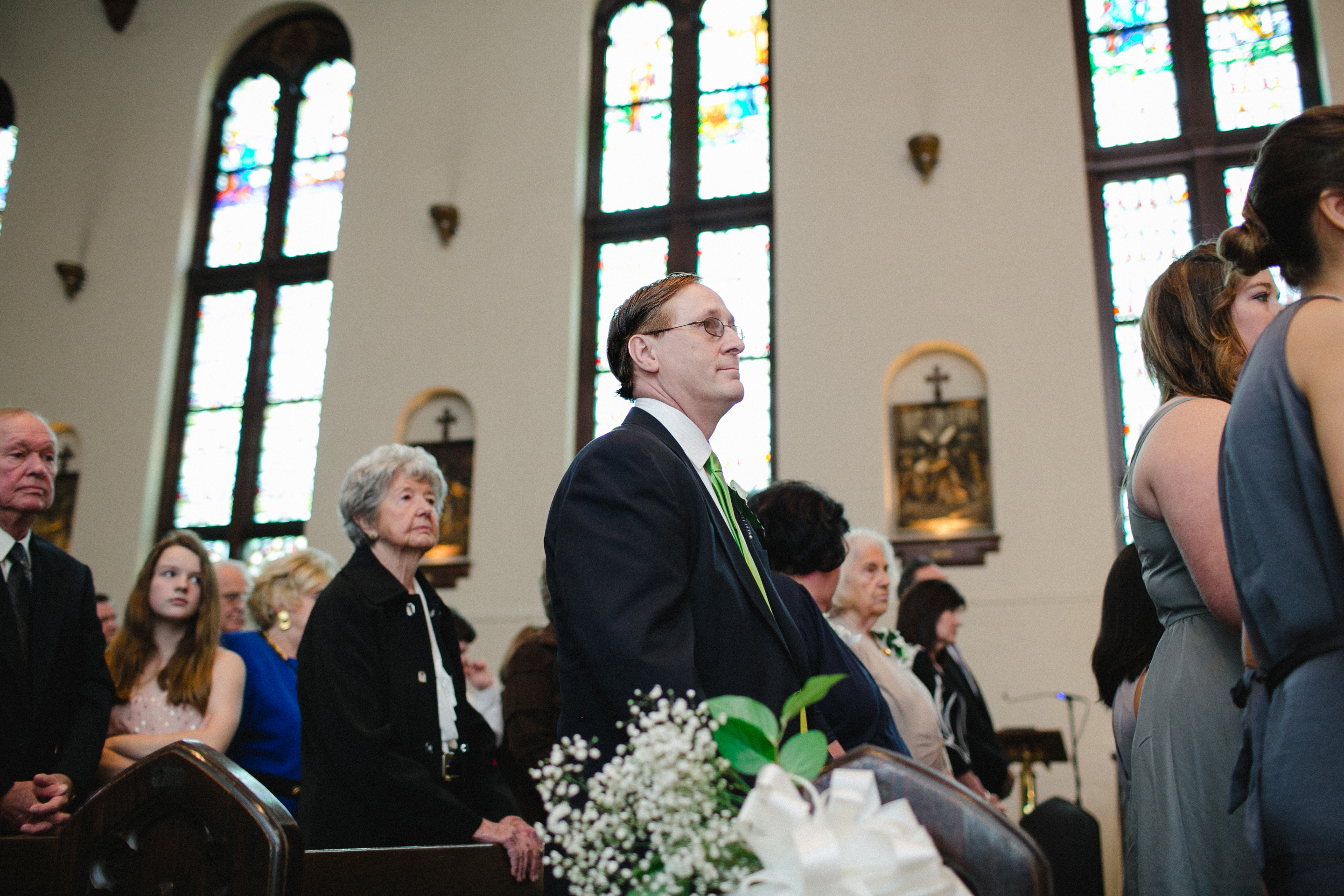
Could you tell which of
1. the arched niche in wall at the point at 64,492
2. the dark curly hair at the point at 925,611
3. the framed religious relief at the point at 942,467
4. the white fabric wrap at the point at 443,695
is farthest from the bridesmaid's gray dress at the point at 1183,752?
the arched niche in wall at the point at 64,492

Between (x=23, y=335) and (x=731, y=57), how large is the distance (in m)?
5.80

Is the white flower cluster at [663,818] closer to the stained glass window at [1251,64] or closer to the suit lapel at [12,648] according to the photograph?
the suit lapel at [12,648]

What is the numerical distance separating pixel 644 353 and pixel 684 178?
21.3 feet

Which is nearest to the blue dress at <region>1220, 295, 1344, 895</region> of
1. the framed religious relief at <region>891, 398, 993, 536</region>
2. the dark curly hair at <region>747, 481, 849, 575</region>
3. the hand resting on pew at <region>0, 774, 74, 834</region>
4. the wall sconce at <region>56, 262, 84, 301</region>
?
the dark curly hair at <region>747, 481, 849, 575</region>

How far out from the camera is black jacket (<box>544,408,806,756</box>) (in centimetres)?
147

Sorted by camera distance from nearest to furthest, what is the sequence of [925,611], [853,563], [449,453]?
[853,563], [925,611], [449,453]

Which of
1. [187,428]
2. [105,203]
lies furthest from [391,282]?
[105,203]

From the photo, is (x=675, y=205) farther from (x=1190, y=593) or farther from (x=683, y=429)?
(x=1190, y=593)

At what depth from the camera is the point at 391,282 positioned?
8.09 metres

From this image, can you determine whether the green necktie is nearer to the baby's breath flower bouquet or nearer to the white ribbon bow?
the baby's breath flower bouquet

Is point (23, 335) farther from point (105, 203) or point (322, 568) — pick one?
point (322, 568)

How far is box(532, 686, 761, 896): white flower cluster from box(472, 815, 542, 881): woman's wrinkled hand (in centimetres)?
147

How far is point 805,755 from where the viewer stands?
841 millimetres

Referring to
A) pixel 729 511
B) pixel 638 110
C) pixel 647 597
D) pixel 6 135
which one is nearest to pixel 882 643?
pixel 729 511
